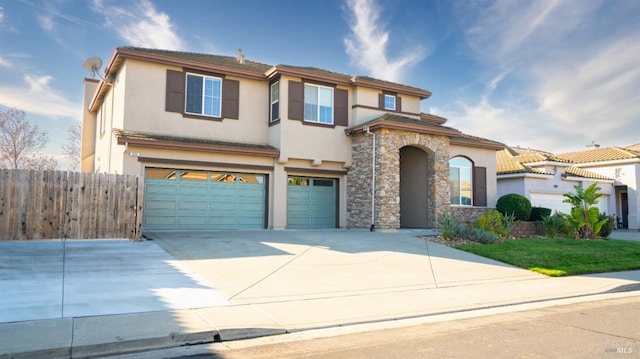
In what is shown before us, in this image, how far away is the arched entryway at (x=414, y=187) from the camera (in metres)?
21.4

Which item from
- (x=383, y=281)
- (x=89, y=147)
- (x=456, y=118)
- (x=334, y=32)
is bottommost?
(x=383, y=281)

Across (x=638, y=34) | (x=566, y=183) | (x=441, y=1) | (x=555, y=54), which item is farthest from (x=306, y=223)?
(x=566, y=183)

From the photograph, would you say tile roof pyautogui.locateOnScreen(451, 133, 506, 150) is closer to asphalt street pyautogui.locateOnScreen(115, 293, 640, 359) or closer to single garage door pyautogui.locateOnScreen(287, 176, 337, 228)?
single garage door pyautogui.locateOnScreen(287, 176, 337, 228)

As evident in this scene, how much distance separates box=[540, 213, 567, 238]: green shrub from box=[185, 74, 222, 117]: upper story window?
48.3 feet

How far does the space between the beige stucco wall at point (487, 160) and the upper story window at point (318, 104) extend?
669 cm

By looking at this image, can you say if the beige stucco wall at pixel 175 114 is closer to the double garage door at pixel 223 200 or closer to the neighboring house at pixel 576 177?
the double garage door at pixel 223 200

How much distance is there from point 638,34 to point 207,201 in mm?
15798

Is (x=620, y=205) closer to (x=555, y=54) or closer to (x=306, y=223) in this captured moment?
(x=555, y=54)

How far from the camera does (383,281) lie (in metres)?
10.5

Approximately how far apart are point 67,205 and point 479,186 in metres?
18.0

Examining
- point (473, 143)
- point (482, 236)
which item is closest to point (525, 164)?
point (473, 143)

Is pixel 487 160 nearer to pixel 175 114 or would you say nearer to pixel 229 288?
pixel 175 114

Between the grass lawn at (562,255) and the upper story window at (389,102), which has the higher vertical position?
the upper story window at (389,102)

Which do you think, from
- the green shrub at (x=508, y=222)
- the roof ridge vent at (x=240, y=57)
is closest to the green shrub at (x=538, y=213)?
the green shrub at (x=508, y=222)
